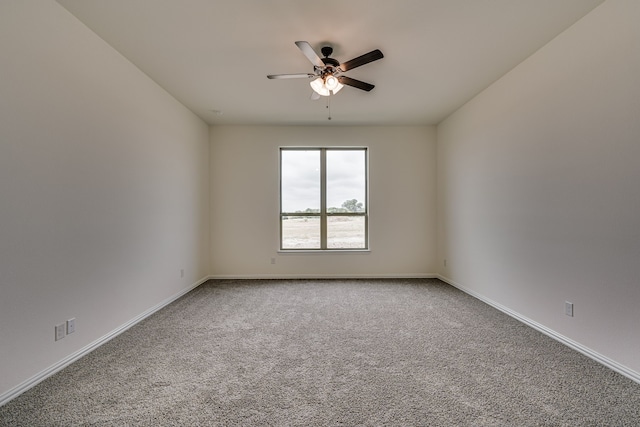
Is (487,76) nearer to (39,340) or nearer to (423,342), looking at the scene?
(423,342)

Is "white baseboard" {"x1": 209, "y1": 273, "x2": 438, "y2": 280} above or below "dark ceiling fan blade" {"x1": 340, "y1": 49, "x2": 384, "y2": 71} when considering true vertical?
below

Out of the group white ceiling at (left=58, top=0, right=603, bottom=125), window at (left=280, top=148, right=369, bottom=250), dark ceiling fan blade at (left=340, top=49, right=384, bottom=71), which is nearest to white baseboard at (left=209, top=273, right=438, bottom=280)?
window at (left=280, top=148, right=369, bottom=250)

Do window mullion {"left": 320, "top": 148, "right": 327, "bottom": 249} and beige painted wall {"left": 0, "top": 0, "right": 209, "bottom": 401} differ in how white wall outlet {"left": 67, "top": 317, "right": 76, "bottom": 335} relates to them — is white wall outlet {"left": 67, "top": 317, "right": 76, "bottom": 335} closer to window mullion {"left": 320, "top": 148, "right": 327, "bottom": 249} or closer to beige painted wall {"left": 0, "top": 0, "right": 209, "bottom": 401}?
beige painted wall {"left": 0, "top": 0, "right": 209, "bottom": 401}

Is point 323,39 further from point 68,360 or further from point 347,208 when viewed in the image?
point 68,360

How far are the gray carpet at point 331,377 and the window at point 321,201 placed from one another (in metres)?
1.89

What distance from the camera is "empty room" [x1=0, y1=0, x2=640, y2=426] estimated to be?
165 centimetres

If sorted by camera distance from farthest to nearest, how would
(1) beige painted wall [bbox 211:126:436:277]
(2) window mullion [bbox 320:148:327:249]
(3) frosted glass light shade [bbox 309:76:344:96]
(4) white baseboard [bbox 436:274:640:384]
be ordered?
(2) window mullion [bbox 320:148:327:249] < (1) beige painted wall [bbox 211:126:436:277] < (3) frosted glass light shade [bbox 309:76:344:96] < (4) white baseboard [bbox 436:274:640:384]

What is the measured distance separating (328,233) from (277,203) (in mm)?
1068

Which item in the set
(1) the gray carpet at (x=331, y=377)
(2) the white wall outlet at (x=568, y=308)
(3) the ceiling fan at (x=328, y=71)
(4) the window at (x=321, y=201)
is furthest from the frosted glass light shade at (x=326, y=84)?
(2) the white wall outlet at (x=568, y=308)

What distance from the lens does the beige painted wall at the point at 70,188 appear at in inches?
65.6

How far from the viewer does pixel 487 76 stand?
298 cm

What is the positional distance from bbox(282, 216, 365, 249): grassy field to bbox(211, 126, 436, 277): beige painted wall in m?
0.20

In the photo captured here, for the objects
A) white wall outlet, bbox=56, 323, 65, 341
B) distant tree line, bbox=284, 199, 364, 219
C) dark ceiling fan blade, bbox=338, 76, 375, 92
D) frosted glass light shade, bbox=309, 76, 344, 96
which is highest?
dark ceiling fan blade, bbox=338, 76, 375, 92

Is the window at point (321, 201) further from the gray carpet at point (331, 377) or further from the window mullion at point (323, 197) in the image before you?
the gray carpet at point (331, 377)
